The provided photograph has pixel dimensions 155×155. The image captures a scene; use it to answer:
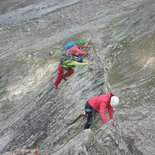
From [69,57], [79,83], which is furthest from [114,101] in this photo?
[79,83]

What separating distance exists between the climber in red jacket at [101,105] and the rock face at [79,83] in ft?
1.69

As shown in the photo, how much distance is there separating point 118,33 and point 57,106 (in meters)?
16.0

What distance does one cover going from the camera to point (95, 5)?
57.3 meters

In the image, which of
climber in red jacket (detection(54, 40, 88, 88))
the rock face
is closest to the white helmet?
the rock face

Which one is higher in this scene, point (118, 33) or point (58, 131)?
point (58, 131)

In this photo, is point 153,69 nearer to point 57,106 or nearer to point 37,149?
point 57,106

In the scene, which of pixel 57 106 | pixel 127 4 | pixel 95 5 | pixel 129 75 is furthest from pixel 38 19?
pixel 57 106

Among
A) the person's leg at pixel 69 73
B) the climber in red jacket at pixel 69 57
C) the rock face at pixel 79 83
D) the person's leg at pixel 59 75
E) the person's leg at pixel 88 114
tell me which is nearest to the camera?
the person's leg at pixel 88 114

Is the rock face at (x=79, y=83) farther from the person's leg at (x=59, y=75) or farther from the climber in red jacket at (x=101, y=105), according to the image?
the climber in red jacket at (x=101, y=105)

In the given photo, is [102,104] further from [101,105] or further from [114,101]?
[114,101]

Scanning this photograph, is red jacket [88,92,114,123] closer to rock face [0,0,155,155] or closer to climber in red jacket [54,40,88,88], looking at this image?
rock face [0,0,155,155]

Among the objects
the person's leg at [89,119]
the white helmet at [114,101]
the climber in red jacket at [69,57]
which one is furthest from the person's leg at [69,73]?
Result: the white helmet at [114,101]

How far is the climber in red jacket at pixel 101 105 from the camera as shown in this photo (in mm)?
16391

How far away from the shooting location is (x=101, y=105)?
649 inches
